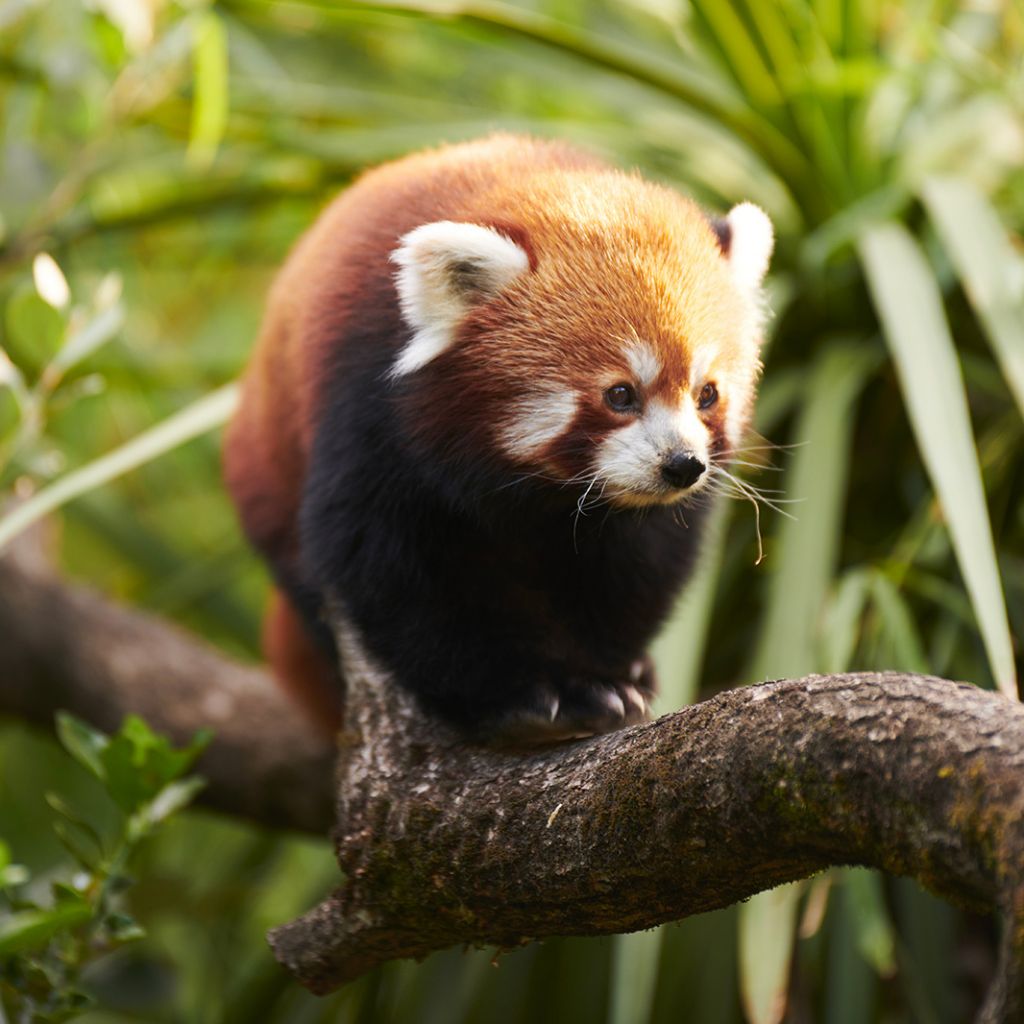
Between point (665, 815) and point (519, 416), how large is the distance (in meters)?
0.57

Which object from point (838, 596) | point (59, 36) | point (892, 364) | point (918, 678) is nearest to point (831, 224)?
point (892, 364)

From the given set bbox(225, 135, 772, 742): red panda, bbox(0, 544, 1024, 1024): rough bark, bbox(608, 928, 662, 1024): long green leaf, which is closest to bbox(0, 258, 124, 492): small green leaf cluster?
bbox(225, 135, 772, 742): red panda

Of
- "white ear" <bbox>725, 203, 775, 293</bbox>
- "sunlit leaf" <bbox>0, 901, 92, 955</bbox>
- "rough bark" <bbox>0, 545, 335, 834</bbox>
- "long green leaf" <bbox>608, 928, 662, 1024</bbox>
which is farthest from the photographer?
"rough bark" <bbox>0, 545, 335, 834</bbox>

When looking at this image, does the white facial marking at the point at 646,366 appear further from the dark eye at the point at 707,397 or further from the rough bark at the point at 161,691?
the rough bark at the point at 161,691

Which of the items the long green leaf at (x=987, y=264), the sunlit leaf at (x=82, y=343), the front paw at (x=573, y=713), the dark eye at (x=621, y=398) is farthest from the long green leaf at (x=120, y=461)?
the long green leaf at (x=987, y=264)

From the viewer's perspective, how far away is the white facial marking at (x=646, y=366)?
146 centimetres

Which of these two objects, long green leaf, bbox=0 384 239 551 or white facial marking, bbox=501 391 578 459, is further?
long green leaf, bbox=0 384 239 551

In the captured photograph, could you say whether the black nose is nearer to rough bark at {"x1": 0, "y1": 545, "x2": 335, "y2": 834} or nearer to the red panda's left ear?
the red panda's left ear

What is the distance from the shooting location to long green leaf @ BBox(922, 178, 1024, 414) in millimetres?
2076

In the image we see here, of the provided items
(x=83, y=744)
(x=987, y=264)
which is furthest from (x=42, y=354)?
(x=987, y=264)

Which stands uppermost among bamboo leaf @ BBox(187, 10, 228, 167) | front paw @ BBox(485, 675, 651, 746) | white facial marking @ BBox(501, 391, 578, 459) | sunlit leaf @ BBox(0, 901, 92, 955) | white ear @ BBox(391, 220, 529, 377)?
bamboo leaf @ BBox(187, 10, 228, 167)

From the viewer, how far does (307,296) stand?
5.82ft

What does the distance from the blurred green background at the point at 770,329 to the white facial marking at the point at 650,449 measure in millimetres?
456

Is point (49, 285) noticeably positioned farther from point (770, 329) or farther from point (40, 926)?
point (770, 329)
